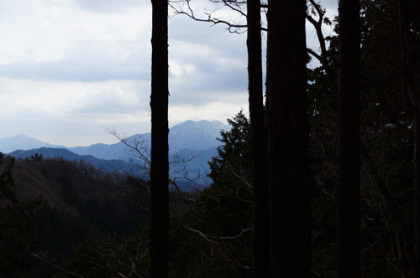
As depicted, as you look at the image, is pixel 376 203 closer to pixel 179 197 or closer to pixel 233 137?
pixel 179 197

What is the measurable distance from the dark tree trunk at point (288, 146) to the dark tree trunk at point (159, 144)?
3131 millimetres

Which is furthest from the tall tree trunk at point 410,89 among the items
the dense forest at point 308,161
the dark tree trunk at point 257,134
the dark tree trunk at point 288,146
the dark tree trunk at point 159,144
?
the dark tree trunk at point 288,146

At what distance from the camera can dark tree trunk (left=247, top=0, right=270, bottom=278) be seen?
880 centimetres

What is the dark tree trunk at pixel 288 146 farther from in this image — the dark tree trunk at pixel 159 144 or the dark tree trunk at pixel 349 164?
the dark tree trunk at pixel 159 144

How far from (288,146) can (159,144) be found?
11.0ft

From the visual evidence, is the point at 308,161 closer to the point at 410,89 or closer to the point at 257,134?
the point at 257,134

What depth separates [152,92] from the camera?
725 centimetres

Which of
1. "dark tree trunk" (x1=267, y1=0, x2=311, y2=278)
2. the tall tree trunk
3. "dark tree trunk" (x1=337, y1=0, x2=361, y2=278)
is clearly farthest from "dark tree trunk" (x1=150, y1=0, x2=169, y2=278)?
the tall tree trunk

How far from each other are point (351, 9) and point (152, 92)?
3.57 meters

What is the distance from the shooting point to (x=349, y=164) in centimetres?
705

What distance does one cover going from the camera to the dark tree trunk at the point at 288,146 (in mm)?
4238

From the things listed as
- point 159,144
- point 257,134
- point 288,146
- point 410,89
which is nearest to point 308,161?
point 288,146

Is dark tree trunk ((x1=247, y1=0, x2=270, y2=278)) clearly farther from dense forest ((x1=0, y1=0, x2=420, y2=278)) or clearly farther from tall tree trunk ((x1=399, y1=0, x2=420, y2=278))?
tall tree trunk ((x1=399, y1=0, x2=420, y2=278))

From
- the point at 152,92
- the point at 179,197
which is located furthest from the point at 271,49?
the point at 179,197
